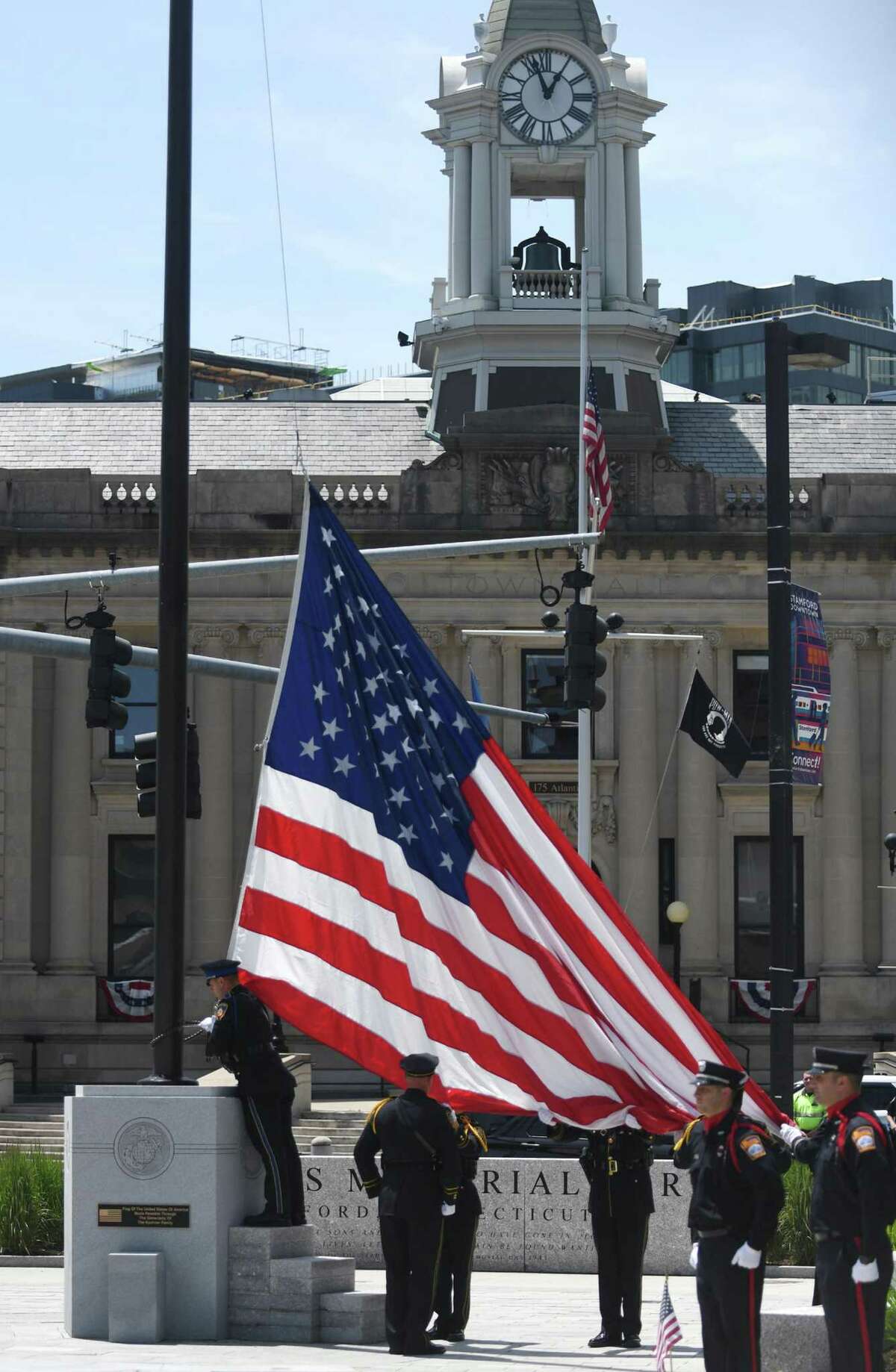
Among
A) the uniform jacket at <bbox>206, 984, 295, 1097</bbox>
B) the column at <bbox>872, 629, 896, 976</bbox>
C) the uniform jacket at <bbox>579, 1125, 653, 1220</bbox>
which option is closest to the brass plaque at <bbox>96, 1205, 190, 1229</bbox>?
the uniform jacket at <bbox>206, 984, 295, 1097</bbox>

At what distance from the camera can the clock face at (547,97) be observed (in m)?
49.7

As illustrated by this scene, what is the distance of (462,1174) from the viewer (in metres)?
16.1

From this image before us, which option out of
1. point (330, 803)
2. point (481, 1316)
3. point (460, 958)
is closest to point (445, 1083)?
point (460, 958)

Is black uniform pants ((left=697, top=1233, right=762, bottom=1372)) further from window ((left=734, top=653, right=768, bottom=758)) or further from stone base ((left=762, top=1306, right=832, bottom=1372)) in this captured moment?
window ((left=734, top=653, right=768, bottom=758))

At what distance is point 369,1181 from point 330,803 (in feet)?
7.64

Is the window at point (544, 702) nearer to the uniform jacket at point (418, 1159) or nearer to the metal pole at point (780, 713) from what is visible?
the metal pole at point (780, 713)

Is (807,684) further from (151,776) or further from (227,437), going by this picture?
(227,437)

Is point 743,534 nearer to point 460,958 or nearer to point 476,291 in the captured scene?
point 476,291

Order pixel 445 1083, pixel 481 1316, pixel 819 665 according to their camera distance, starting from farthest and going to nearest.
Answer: pixel 819 665
pixel 481 1316
pixel 445 1083

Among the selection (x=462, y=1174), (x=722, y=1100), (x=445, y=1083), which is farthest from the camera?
(x=462, y=1174)

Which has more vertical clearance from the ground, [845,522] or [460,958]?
[845,522]

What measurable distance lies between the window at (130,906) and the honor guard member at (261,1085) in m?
30.8

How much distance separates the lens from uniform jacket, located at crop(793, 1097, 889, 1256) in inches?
500

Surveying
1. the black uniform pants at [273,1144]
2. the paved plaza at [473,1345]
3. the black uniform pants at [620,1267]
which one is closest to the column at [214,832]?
the paved plaza at [473,1345]
